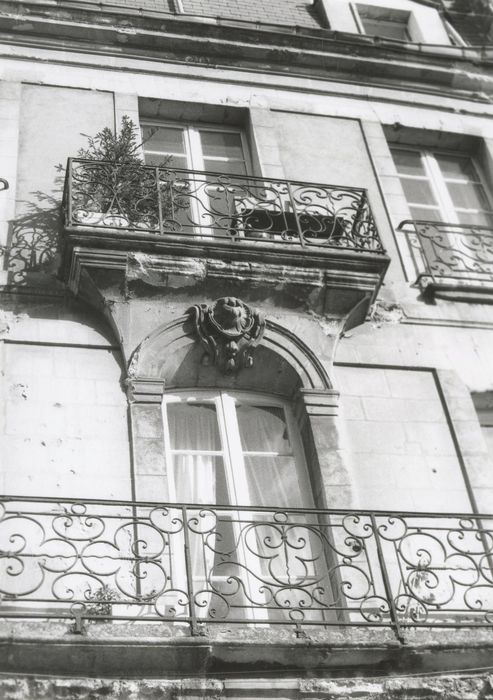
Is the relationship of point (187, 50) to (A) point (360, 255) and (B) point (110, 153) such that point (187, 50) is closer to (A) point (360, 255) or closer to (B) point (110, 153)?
(B) point (110, 153)

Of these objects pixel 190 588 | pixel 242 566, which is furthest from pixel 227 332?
pixel 190 588

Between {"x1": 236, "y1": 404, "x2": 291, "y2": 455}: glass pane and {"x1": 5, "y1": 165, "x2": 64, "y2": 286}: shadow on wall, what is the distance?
6.09ft

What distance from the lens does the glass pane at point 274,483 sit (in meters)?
7.86

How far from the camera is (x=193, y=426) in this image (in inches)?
323

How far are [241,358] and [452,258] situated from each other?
2.49 metres

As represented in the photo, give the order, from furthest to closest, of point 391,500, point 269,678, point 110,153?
point 110,153 → point 391,500 → point 269,678

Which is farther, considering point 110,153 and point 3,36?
point 3,36

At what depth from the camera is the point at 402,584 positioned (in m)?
7.39

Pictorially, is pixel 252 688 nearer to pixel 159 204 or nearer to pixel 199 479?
pixel 199 479

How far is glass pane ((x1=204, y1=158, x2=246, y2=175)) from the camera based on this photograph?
10.3m

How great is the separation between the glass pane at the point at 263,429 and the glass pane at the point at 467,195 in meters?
3.54

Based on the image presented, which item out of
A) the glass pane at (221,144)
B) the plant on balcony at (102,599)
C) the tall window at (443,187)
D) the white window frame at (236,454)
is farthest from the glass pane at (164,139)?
the plant on balcony at (102,599)

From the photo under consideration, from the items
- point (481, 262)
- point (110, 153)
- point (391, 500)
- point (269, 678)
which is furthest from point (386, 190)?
point (269, 678)

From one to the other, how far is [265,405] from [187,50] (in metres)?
4.32
